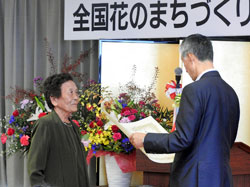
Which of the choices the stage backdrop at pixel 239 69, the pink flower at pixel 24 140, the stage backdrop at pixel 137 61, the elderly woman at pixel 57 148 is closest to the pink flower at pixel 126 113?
the stage backdrop at pixel 137 61

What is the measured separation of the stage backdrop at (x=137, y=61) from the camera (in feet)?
13.1

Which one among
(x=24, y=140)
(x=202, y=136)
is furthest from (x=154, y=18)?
(x=202, y=136)

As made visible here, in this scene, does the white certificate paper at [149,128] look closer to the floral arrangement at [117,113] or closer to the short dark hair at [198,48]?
the floral arrangement at [117,113]

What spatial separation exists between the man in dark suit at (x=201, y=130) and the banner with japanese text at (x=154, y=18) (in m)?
1.69

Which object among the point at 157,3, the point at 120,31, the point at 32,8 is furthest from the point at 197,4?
the point at 32,8

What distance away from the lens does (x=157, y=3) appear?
12.5 feet

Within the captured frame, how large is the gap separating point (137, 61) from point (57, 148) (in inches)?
80.3

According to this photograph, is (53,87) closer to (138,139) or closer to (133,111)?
(138,139)

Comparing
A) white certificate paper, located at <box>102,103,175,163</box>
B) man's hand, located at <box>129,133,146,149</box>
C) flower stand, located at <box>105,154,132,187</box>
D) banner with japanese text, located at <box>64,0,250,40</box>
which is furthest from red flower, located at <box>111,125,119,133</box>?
man's hand, located at <box>129,133,146,149</box>

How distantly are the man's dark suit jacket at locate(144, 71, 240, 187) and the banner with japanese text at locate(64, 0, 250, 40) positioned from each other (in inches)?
68.3

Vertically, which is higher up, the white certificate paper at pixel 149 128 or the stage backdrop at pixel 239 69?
the stage backdrop at pixel 239 69

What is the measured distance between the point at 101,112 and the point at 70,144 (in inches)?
58.8

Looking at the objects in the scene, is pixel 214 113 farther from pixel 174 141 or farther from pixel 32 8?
pixel 32 8

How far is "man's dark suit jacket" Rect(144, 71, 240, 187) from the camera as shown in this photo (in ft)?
6.17
